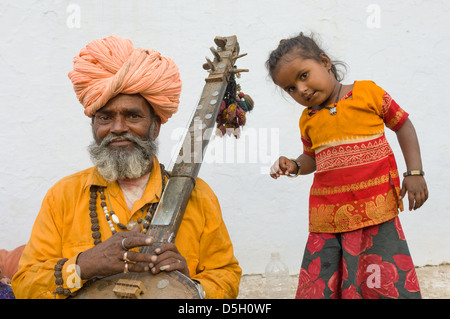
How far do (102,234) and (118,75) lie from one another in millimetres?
833

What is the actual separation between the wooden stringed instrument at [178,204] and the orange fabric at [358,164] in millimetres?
626

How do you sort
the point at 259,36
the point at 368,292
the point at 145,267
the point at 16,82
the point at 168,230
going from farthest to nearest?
the point at 259,36, the point at 16,82, the point at 368,292, the point at 168,230, the point at 145,267

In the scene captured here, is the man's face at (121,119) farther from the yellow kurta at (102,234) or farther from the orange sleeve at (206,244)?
the orange sleeve at (206,244)

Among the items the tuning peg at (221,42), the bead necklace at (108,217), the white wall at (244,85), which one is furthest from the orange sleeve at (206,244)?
the white wall at (244,85)

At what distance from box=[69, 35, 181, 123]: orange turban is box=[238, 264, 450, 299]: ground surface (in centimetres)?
254

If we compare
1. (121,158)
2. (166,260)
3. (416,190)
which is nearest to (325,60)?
(416,190)

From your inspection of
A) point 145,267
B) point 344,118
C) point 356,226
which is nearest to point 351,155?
point 344,118

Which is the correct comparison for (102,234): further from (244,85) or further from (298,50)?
(244,85)

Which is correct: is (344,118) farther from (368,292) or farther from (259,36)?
(259,36)

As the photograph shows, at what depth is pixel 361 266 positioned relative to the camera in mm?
2211

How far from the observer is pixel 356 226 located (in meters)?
2.17

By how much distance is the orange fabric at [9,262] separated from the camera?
3.74 metres

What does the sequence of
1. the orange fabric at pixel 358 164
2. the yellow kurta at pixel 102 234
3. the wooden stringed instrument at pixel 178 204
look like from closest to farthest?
the wooden stringed instrument at pixel 178 204 < the yellow kurta at pixel 102 234 < the orange fabric at pixel 358 164
